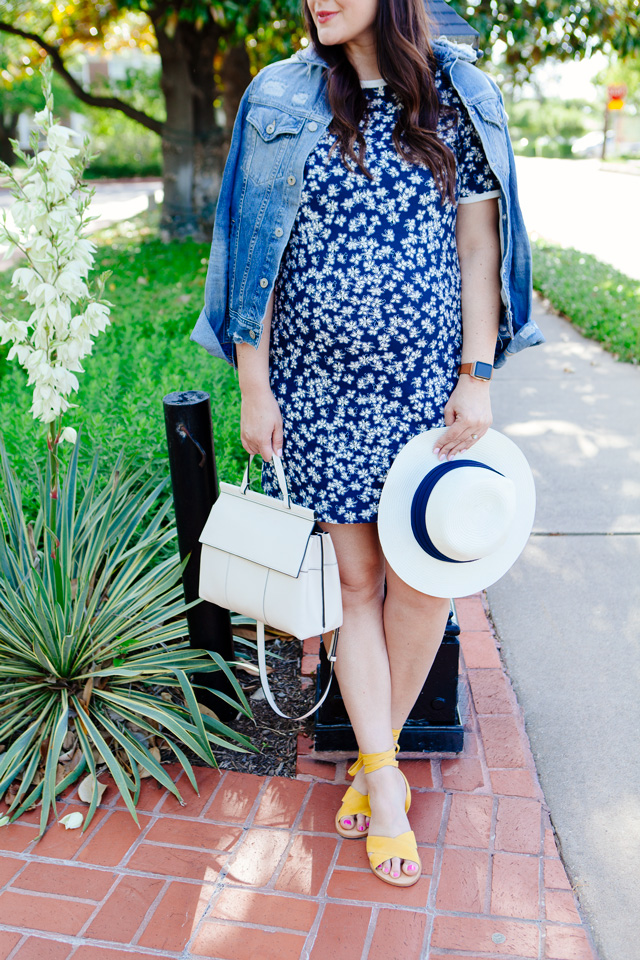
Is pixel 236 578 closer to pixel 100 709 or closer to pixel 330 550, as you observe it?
pixel 330 550

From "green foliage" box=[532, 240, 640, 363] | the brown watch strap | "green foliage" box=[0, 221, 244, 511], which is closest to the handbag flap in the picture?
the brown watch strap

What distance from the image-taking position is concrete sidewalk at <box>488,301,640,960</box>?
2.12 m

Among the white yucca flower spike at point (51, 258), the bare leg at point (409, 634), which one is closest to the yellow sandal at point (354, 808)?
the bare leg at point (409, 634)

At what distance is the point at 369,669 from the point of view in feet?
7.15

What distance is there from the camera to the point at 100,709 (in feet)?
8.35

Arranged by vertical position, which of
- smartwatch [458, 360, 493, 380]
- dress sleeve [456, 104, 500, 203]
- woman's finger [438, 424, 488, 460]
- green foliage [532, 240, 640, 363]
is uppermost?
dress sleeve [456, 104, 500, 203]

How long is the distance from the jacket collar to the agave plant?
4.44 ft

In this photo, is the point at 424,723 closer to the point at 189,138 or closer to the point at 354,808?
the point at 354,808

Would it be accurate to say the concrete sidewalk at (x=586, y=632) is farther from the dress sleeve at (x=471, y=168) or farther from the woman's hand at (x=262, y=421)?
the dress sleeve at (x=471, y=168)

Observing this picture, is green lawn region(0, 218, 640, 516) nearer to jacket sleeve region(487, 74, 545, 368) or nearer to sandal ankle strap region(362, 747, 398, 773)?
sandal ankle strap region(362, 747, 398, 773)

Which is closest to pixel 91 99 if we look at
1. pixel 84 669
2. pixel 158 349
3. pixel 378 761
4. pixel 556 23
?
pixel 556 23

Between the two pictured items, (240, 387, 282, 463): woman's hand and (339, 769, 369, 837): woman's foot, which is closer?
(240, 387, 282, 463): woman's hand

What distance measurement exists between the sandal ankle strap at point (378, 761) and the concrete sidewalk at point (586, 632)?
49 centimetres

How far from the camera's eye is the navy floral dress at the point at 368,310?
1834 millimetres
